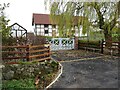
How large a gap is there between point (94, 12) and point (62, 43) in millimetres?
5325

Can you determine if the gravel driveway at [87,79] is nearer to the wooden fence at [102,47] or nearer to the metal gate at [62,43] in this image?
the wooden fence at [102,47]

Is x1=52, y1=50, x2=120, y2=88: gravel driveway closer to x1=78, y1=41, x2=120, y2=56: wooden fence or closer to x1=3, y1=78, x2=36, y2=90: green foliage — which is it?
x1=3, y1=78, x2=36, y2=90: green foliage

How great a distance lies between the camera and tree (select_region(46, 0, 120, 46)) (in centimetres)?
1550

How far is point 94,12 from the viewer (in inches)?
635

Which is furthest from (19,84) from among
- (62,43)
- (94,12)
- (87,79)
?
(62,43)

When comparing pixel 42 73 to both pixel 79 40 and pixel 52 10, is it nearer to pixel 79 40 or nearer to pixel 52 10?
pixel 52 10

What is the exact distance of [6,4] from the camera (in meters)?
8.53

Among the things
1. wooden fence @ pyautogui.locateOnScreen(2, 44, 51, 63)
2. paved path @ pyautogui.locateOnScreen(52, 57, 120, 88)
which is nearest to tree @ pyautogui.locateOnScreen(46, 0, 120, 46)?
wooden fence @ pyautogui.locateOnScreen(2, 44, 51, 63)

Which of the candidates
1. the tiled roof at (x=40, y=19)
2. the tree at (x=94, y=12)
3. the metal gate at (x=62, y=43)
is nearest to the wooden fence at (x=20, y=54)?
the tree at (x=94, y=12)

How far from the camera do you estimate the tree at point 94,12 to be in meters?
15.5

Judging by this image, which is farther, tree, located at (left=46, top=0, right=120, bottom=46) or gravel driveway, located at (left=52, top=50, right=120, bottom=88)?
tree, located at (left=46, top=0, right=120, bottom=46)

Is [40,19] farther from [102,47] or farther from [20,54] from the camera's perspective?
[20,54]

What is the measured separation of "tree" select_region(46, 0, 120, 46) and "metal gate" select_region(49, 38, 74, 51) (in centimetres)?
312

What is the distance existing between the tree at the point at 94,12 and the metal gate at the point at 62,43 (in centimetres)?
312
